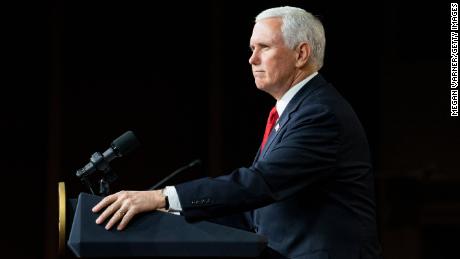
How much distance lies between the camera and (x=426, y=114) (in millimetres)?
4785

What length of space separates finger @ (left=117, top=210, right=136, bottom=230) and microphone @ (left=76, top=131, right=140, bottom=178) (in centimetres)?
37

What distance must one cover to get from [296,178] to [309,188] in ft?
Result: 0.40

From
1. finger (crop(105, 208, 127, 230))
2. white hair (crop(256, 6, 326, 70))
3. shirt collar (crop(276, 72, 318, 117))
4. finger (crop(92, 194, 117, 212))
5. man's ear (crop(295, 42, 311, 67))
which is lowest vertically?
finger (crop(105, 208, 127, 230))

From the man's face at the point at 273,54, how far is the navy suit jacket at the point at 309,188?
13cm

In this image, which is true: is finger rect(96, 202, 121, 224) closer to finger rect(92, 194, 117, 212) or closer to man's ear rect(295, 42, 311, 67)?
finger rect(92, 194, 117, 212)

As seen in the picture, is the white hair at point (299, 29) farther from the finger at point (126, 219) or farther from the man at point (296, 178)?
the finger at point (126, 219)

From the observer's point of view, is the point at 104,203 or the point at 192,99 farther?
the point at 192,99

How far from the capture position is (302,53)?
2.01 meters

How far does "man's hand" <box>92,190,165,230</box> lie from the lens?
138cm

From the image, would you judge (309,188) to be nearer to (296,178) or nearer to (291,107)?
(296,178)

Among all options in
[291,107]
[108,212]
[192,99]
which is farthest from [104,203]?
[192,99]

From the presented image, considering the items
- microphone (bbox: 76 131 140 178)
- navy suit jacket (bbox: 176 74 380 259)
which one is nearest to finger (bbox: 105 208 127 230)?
navy suit jacket (bbox: 176 74 380 259)

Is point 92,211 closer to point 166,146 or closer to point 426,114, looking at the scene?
point 166,146
